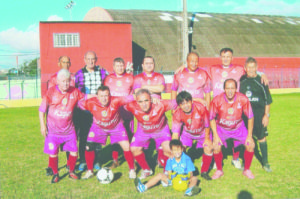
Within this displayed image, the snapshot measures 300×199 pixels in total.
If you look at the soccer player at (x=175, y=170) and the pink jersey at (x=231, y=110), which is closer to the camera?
the soccer player at (x=175, y=170)

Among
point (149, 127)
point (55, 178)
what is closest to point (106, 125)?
point (149, 127)

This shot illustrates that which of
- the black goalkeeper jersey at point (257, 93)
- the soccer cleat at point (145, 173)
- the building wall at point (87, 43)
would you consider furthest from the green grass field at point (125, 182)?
the building wall at point (87, 43)

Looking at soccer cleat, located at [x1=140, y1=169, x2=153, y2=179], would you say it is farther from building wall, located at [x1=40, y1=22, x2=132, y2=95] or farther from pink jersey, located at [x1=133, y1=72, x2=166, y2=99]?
building wall, located at [x1=40, y1=22, x2=132, y2=95]

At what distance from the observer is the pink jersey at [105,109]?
15.8 feet

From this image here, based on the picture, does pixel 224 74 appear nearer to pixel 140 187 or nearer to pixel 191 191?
pixel 191 191

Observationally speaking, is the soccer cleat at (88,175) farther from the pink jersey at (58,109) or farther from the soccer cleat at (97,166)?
the pink jersey at (58,109)

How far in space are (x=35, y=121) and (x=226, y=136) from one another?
920cm

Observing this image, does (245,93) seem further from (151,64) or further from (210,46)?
(210,46)

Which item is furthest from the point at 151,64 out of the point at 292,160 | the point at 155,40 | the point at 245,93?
the point at 155,40

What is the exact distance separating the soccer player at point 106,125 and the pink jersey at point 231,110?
1383mm

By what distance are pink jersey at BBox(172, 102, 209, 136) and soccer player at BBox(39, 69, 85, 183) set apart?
1663mm

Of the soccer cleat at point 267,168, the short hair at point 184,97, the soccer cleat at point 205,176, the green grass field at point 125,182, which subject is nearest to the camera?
the green grass field at point 125,182

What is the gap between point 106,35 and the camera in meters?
24.5

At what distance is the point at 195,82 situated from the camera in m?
5.26
